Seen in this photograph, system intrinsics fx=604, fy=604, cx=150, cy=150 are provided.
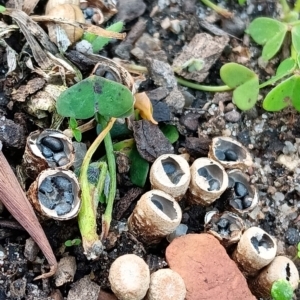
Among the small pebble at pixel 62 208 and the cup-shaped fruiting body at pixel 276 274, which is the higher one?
the small pebble at pixel 62 208

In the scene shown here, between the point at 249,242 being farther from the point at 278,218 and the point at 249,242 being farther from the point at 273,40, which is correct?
the point at 273,40

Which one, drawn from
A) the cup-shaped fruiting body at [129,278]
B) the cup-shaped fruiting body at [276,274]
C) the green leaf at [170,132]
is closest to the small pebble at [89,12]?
the green leaf at [170,132]

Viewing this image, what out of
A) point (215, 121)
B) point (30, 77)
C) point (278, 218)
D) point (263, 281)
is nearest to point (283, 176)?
point (278, 218)

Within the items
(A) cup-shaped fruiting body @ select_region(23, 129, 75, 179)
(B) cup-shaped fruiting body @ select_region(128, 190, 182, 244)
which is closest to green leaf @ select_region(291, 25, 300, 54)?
(B) cup-shaped fruiting body @ select_region(128, 190, 182, 244)

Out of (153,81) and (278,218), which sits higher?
(153,81)

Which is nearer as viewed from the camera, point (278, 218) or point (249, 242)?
point (249, 242)

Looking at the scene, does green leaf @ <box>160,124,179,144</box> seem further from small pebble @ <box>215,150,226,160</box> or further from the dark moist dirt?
small pebble @ <box>215,150,226,160</box>

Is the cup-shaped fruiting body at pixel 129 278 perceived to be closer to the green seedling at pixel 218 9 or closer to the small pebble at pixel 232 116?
the small pebble at pixel 232 116

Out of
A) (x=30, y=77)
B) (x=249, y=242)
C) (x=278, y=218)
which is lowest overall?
(x=278, y=218)
